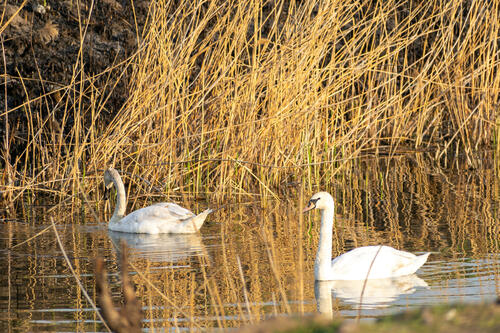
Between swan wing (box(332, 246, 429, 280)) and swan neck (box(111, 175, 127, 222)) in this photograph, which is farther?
swan neck (box(111, 175, 127, 222))

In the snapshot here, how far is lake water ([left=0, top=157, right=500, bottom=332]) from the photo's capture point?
598cm

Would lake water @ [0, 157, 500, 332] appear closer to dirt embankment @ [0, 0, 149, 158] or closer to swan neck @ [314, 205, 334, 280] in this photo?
swan neck @ [314, 205, 334, 280]

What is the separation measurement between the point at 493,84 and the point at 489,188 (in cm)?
220

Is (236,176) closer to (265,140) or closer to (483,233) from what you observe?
(265,140)

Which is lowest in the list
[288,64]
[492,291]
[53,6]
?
[492,291]

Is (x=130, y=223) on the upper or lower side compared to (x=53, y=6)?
lower

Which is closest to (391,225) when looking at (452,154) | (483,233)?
(483,233)

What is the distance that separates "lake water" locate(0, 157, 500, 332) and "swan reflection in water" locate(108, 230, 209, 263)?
0.04 feet

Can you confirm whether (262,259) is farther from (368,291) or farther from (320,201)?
(368,291)

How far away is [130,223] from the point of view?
30.8 feet

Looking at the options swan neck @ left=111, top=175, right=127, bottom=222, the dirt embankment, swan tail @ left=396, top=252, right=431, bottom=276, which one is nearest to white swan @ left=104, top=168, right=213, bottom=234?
swan neck @ left=111, top=175, right=127, bottom=222

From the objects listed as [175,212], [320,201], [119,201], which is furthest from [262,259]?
[119,201]

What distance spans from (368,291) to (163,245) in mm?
2672

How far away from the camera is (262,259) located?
762 cm
